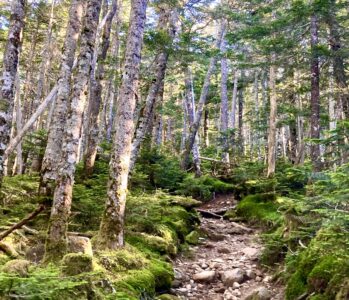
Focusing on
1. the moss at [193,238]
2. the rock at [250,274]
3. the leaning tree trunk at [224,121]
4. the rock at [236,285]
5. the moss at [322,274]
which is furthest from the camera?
the leaning tree trunk at [224,121]

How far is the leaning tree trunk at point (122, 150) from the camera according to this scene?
21.5 ft

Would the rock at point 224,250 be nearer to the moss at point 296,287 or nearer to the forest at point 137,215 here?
the forest at point 137,215

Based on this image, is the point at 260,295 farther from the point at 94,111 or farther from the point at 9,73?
the point at 94,111

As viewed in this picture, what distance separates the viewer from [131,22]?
285 inches

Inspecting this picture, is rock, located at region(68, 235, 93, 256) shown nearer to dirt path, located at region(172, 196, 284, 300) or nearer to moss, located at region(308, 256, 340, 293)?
dirt path, located at region(172, 196, 284, 300)

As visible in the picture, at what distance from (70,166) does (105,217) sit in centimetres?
Answer: 133

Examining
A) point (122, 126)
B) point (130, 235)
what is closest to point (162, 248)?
point (130, 235)

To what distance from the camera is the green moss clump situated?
12114 millimetres

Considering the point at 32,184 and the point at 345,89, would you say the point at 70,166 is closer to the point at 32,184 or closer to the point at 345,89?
the point at 32,184

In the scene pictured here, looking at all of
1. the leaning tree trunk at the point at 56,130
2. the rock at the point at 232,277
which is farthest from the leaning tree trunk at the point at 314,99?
the leaning tree trunk at the point at 56,130

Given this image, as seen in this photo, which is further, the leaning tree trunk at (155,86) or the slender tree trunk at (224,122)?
the slender tree trunk at (224,122)

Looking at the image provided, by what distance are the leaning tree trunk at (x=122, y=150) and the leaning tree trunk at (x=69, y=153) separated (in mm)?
857

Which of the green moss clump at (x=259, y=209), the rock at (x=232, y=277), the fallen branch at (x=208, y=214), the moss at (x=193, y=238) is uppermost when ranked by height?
the green moss clump at (x=259, y=209)

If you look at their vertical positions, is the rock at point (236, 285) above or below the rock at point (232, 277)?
below
